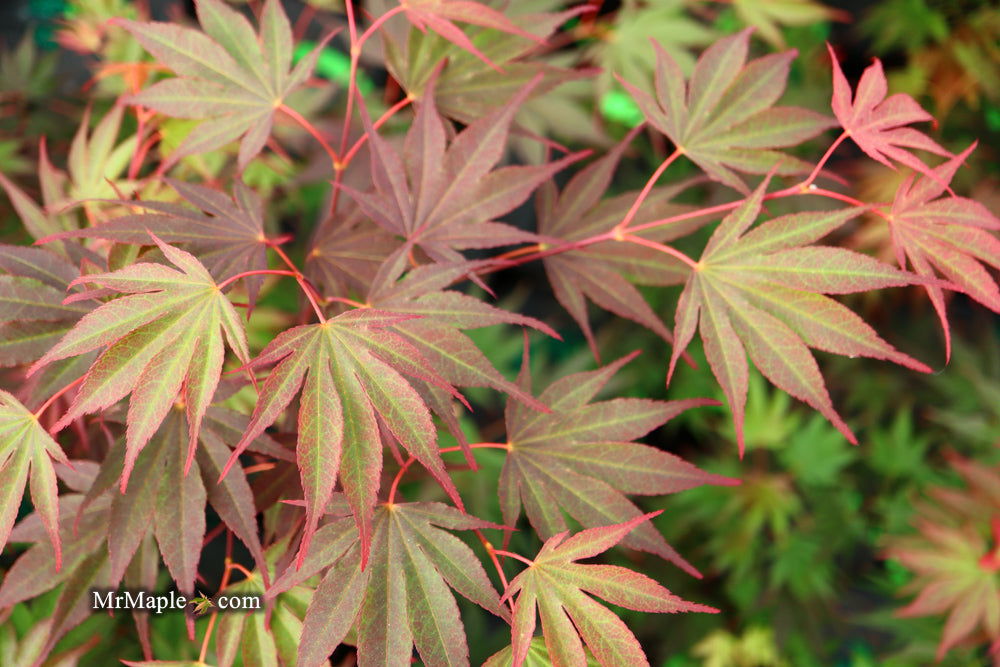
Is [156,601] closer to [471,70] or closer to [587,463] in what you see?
[587,463]

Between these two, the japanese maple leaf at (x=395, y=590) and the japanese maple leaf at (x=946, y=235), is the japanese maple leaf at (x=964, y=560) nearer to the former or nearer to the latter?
the japanese maple leaf at (x=946, y=235)

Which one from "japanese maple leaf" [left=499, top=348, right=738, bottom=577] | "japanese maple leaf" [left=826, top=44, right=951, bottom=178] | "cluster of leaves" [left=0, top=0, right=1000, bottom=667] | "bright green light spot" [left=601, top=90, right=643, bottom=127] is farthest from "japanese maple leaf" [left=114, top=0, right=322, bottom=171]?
"bright green light spot" [left=601, top=90, right=643, bottom=127]

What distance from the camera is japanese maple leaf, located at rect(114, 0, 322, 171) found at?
62 cm

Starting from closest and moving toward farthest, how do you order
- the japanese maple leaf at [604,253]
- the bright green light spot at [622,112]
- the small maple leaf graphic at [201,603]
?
the small maple leaf graphic at [201,603] < the japanese maple leaf at [604,253] < the bright green light spot at [622,112]

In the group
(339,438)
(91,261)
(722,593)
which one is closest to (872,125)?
(339,438)

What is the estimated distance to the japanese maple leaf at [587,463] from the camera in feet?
1.81

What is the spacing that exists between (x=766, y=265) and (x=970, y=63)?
123cm

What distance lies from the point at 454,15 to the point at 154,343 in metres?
0.35

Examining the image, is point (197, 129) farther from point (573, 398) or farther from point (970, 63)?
point (970, 63)

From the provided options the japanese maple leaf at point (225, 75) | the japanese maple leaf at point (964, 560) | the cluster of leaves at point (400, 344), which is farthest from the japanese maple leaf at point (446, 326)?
the japanese maple leaf at point (964, 560)

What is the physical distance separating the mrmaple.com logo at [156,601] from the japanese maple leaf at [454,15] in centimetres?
46

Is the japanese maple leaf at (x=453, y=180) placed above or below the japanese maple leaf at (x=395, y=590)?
above

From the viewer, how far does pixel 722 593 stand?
1.52 meters

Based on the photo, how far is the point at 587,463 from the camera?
0.58 metres
